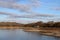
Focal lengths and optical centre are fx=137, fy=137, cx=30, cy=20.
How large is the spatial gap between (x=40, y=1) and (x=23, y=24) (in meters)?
1.05

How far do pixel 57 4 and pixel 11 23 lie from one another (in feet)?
6.00

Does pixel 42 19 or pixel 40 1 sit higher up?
pixel 40 1

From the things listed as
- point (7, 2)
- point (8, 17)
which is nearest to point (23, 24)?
point (8, 17)

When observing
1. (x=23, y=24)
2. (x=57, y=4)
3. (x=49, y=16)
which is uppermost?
(x=57, y=4)

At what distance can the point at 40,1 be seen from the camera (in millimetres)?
4906

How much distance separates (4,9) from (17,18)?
0.58m

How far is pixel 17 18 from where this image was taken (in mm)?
5113

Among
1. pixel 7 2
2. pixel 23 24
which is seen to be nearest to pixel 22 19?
pixel 23 24

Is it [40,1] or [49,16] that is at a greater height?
[40,1]

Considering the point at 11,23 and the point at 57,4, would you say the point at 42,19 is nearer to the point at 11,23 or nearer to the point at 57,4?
the point at 57,4

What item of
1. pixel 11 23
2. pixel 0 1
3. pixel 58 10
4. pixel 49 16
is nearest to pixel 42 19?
pixel 49 16

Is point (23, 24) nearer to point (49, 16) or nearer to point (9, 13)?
point (9, 13)

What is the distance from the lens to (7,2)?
4938mm

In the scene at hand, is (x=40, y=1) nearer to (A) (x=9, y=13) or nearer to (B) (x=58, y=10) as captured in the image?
(B) (x=58, y=10)
